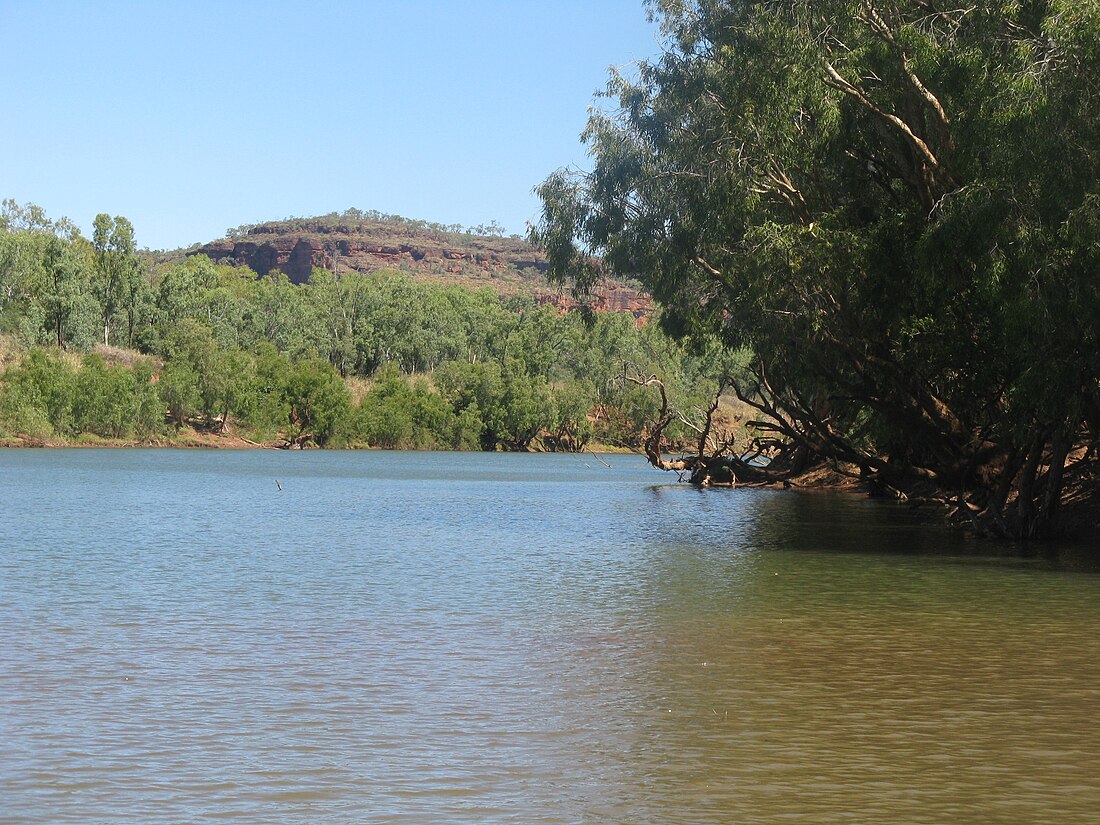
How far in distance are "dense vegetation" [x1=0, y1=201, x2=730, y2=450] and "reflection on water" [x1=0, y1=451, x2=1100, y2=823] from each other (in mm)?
68461

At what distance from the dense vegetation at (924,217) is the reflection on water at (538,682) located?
3.85 metres

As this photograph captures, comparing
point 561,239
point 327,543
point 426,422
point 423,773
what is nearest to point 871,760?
point 423,773

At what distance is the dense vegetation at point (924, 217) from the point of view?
20906 millimetres

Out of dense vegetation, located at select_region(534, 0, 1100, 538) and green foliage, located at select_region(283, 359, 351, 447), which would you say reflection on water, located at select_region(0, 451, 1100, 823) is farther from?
green foliage, located at select_region(283, 359, 351, 447)

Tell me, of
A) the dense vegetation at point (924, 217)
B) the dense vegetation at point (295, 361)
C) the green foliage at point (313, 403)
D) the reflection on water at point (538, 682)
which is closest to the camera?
the reflection on water at point (538, 682)

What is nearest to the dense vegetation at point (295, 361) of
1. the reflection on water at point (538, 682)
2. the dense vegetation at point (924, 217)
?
the dense vegetation at point (924, 217)

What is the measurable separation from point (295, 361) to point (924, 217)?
4186 inches

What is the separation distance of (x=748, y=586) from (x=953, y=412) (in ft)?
42.4

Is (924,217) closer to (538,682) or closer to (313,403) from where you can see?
(538,682)

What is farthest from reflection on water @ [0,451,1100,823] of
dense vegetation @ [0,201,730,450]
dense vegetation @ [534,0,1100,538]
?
dense vegetation @ [0,201,730,450]

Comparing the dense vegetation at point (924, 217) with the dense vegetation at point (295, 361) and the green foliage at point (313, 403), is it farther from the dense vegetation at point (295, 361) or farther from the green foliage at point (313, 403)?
the green foliage at point (313, 403)

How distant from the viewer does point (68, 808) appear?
7.66 metres

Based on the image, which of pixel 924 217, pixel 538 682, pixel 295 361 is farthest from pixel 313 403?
pixel 538 682

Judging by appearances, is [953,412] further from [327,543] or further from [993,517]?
[327,543]
